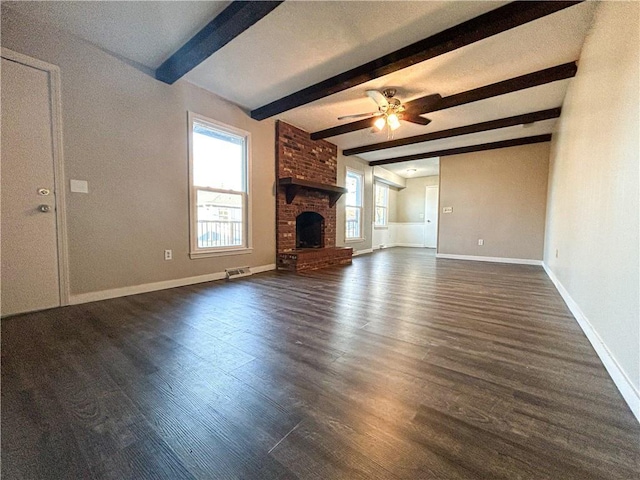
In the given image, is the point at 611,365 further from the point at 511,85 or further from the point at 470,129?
the point at 470,129

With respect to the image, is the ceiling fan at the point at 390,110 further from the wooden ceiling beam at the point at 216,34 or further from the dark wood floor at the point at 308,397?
the dark wood floor at the point at 308,397

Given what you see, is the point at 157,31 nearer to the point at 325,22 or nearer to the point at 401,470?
the point at 325,22

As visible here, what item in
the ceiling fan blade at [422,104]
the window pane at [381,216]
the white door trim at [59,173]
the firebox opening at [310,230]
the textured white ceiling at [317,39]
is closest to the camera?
the textured white ceiling at [317,39]

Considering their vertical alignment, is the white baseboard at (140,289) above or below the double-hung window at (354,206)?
below

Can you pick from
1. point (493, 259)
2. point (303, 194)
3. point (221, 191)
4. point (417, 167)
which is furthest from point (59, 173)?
point (417, 167)

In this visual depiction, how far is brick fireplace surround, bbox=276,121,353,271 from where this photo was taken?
15.0ft

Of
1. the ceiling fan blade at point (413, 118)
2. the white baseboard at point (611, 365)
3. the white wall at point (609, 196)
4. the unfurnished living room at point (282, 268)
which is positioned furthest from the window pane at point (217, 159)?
the white baseboard at point (611, 365)

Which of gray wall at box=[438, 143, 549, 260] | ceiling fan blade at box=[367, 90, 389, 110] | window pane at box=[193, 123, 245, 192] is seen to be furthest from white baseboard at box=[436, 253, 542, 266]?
window pane at box=[193, 123, 245, 192]

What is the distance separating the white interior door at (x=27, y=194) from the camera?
217 centimetres

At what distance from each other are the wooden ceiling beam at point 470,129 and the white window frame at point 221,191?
2.89 metres

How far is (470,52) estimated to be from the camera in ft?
8.70

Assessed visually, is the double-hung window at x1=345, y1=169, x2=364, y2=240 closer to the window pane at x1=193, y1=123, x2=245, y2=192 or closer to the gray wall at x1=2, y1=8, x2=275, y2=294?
the window pane at x1=193, y1=123, x2=245, y2=192

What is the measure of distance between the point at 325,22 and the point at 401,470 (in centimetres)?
302

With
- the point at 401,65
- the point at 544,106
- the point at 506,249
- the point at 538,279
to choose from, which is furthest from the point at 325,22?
the point at 506,249
